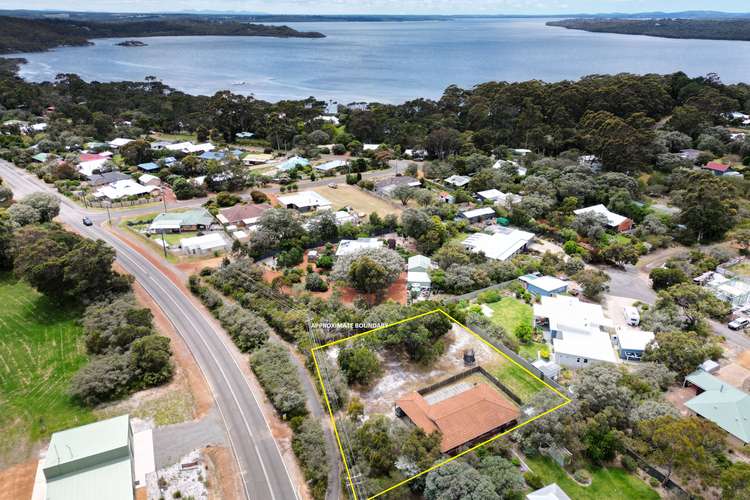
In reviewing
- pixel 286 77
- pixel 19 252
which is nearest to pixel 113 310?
pixel 19 252

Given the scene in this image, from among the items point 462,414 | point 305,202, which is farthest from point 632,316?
point 305,202

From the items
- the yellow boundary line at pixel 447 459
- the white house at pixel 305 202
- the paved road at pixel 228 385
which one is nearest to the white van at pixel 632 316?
the yellow boundary line at pixel 447 459

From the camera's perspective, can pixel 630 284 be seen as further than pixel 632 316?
Yes

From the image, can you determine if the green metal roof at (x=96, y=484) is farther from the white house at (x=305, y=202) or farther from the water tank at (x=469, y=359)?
the white house at (x=305, y=202)

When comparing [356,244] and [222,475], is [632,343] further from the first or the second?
[222,475]

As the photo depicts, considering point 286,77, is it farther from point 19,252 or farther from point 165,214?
point 19,252

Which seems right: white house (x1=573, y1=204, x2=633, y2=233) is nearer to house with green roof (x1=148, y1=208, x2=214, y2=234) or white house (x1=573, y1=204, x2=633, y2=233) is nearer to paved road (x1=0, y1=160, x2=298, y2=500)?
paved road (x1=0, y1=160, x2=298, y2=500)

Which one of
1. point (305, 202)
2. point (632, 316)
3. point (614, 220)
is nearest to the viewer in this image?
point (632, 316)
